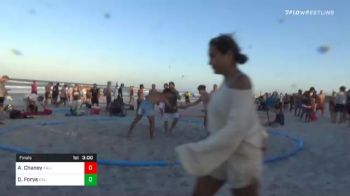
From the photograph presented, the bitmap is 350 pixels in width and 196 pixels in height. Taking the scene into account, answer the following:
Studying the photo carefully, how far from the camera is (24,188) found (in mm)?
6133

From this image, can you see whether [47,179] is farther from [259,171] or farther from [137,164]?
[259,171]

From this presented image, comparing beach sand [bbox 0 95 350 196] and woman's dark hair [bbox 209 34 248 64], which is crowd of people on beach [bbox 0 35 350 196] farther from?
beach sand [bbox 0 95 350 196]

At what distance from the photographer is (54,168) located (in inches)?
207

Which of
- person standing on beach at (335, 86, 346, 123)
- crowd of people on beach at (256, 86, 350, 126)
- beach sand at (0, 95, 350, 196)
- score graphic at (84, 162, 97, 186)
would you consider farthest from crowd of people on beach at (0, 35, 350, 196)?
person standing on beach at (335, 86, 346, 123)

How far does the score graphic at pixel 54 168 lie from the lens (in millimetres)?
5242

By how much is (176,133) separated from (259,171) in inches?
375

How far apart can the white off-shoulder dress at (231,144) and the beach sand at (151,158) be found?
3390 mm

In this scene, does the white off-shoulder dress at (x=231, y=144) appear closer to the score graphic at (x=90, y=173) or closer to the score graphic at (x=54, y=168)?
the score graphic at (x=54, y=168)

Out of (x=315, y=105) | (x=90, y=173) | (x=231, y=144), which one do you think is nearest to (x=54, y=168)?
(x=90, y=173)

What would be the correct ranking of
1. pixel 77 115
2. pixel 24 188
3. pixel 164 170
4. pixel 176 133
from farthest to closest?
pixel 77 115, pixel 176 133, pixel 164 170, pixel 24 188

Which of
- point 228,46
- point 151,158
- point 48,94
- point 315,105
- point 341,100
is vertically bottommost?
point 151,158

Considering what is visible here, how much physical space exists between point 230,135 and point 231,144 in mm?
69

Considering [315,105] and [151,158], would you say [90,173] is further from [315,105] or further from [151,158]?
[315,105]

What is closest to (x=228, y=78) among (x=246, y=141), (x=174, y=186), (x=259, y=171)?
(x=246, y=141)
